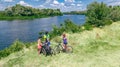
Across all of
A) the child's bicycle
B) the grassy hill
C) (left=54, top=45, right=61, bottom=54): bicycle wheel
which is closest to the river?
the grassy hill

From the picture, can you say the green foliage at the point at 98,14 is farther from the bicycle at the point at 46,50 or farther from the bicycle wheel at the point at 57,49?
the bicycle at the point at 46,50

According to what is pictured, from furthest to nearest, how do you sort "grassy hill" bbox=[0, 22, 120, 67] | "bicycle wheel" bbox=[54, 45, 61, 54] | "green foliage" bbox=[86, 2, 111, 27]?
"green foliage" bbox=[86, 2, 111, 27], "bicycle wheel" bbox=[54, 45, 61, 54], "grassy hill" bbox=[0, 22, 120, 67]

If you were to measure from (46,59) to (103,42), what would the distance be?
11.1m

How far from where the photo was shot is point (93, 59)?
27.1 metres

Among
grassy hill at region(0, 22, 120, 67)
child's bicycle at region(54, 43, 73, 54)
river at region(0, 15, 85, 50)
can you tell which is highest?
child's bicycle at region(54, 43, 73, 54)

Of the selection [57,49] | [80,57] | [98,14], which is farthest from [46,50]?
[98,14]

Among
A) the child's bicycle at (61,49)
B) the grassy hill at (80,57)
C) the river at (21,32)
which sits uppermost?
the child's bicycle at (61,49)

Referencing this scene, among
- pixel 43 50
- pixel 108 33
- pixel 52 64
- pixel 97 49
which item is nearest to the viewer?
pixel 52 64

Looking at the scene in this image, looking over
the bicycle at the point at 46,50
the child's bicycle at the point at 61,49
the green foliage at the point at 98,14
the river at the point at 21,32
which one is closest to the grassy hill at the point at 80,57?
the bicycle at the point at 46,50

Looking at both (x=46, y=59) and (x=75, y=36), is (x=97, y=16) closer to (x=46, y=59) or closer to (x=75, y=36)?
(x=75, y=36)

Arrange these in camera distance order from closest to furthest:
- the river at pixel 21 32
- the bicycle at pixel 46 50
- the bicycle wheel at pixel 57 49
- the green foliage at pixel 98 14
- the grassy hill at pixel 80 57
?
the grassy hill at pixel 80 57 < the bicycle at pixel 46 50 < the bicycle wheel at pixel 57 49 < the green foliage at pixel 98 14 < the river at pixel 21 32

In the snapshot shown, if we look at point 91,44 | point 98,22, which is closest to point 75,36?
point 91,44

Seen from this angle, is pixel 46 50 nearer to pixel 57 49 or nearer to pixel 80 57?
pixel 57 49

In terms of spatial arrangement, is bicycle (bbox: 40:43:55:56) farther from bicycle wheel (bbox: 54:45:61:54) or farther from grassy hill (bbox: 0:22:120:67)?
bicycle wheel (bbox: 54:45:61:54)
